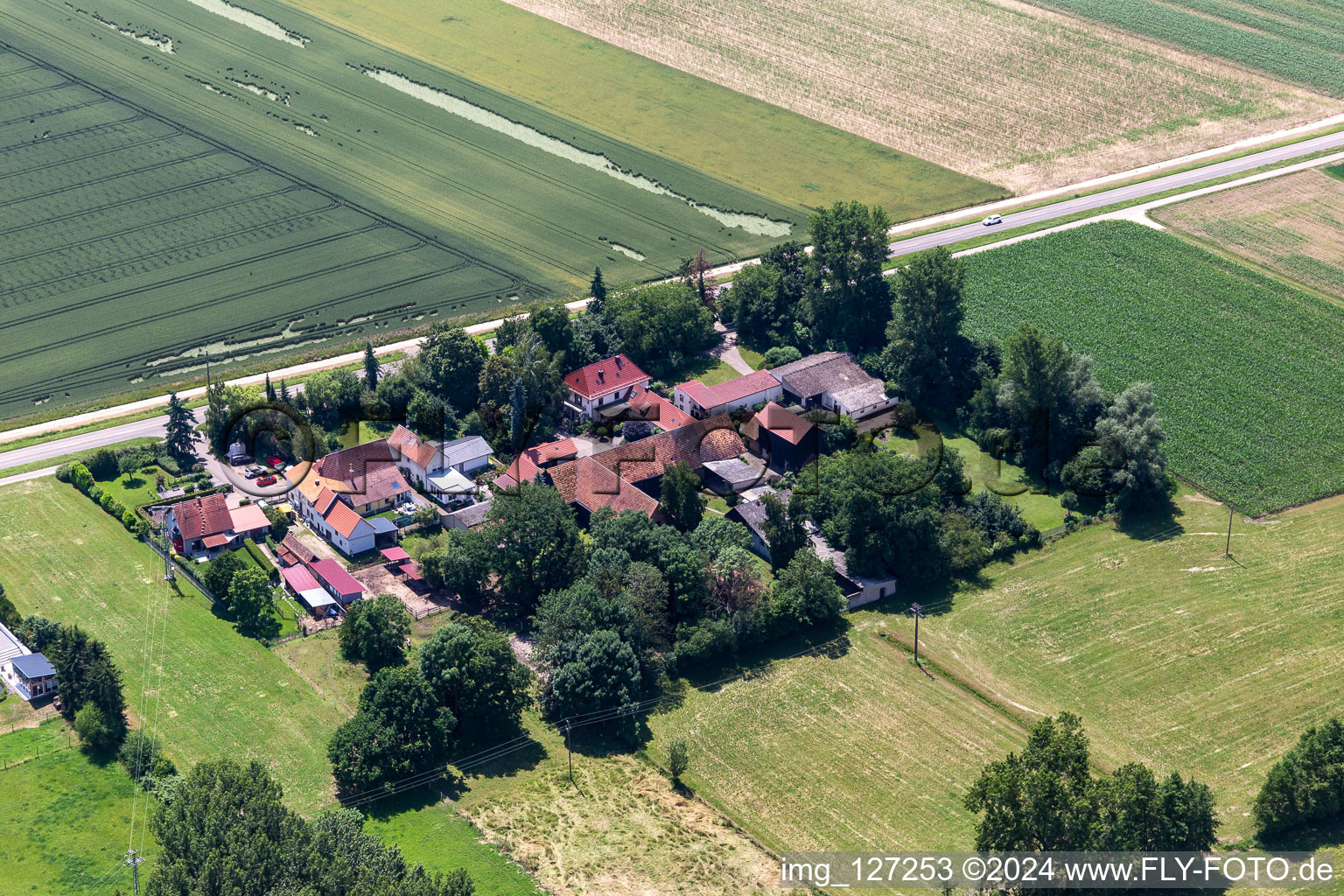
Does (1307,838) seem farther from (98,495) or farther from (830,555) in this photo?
(98,495)

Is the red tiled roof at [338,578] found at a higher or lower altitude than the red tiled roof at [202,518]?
lower

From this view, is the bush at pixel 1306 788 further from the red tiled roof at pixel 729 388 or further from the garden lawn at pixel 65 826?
the garden lawn at pixel 65 826

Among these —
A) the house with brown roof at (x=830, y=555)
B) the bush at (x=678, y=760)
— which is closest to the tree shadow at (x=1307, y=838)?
the house with brown roof at (x=830, y=555)

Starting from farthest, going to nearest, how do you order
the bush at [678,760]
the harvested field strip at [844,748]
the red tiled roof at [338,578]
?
the red tiled roof at [338,578] < the bush at [678,760] < the harvested field strip at [844,748]

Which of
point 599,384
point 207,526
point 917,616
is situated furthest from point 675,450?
point 207,526

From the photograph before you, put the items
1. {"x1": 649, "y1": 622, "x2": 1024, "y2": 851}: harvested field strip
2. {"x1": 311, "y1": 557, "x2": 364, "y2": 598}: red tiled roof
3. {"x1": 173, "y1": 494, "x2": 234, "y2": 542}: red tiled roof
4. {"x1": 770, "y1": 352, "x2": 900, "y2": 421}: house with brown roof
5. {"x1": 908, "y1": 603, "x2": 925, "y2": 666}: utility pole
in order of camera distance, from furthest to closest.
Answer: {"x1": 770, "y1": 352, "x2": 900, "y2": 421}: house with brown roof
{"x1": 173, "y1": 494, "x2": 234, "y2": 542}: red tiled roof
{"x1": 311, "y1": 557, "x2": 364, "y2": 598}: red tiled roof
{"x1": 908, "y1": 603, "x2": 925, "y2": 666}: utility pole
{"x1": 649, "y1": 622, "x2": 1024, "y2": 851}: harvested field strip

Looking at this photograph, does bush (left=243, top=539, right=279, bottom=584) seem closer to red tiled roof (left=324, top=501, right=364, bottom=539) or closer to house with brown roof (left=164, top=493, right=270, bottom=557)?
house with brown roof (left=164, top=493, right=270, bottom=557)

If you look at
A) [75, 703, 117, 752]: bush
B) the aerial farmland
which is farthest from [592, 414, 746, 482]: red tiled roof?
[75, 703, 117, 752]: bush

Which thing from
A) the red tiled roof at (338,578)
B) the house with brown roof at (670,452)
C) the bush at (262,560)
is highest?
the house with brown roof at (670,452)
